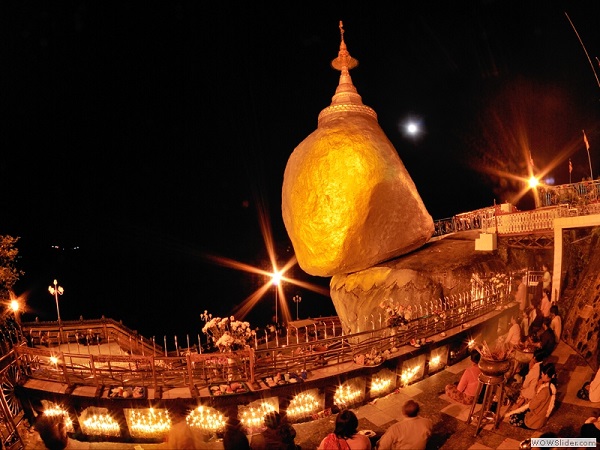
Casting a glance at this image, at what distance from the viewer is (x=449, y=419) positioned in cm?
592

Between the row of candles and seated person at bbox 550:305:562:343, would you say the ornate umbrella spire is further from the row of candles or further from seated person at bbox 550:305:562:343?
the row of candles

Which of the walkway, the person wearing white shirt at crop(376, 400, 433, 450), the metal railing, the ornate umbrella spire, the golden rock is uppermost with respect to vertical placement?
the ornate umbrella spire

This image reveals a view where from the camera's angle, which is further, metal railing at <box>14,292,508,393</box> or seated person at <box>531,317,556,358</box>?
seated person at <box>531,317,556,358</box>

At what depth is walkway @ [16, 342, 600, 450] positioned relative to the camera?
17.2 ft

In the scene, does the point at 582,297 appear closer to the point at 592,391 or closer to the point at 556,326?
the point at 556,326

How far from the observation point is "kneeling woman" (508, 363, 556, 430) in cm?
515

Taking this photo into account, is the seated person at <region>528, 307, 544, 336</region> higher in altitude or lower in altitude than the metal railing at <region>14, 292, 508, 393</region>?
lower

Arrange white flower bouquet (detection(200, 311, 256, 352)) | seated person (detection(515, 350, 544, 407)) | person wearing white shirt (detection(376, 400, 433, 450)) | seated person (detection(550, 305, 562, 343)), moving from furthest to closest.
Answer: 1. seated person (detection(550, 305, 562, 343))
2. white flower bouquet (detection(200, 311, 256, 352))
3. seated person (detection(515, 350, 544, 407))
4. person wearing white shirt (detection(376, 400, 433, 450))

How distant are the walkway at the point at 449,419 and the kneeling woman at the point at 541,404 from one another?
15cm

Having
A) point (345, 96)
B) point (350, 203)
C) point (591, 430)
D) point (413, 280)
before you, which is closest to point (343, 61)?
point (345, 96)

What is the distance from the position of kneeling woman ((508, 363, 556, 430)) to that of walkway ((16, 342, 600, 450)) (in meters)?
0.15

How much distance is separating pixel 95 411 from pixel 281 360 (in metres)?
4.01

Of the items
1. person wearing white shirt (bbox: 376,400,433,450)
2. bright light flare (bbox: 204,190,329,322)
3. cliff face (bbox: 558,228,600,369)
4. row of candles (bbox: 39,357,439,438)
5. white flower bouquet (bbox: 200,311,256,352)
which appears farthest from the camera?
bright light flare (bbox: 204,190,329,322)

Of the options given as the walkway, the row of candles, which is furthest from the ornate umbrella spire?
the row of candles
